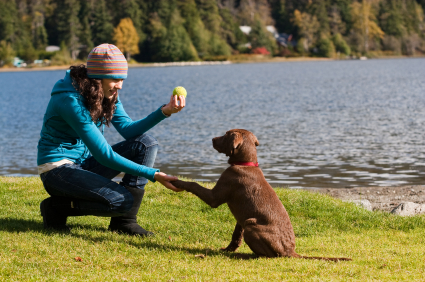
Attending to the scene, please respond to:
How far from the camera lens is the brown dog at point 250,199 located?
4719mm

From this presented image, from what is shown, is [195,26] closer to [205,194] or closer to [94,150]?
[94,150]

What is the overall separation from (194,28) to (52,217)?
119m

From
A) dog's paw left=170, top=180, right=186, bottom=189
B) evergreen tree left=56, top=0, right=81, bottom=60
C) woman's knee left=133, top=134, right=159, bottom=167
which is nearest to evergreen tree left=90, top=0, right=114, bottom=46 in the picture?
evergreen tree left=56, top=0, right=81, bottom=60

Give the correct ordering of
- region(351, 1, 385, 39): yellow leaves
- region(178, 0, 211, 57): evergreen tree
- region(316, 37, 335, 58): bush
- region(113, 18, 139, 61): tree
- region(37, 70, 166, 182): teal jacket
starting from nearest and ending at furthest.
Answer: region(37, 70, 166, 182): teal jacket → region(113, 18, 139, 61): tree → region(178, 0, 211, 57): evergreen tree → region(316, 37, 335, 58): bush → region(351, 1, 385, 39): yellow leaves

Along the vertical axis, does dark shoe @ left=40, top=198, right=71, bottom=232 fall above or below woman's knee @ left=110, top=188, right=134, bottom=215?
below

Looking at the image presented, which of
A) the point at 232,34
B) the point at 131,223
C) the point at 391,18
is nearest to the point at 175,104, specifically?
the point at 131,223

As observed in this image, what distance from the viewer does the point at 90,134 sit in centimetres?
493

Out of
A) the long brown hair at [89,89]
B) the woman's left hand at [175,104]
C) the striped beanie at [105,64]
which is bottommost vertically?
the woman's left hand at [175,104]

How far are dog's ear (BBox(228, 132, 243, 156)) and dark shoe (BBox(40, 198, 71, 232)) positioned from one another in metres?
2.15

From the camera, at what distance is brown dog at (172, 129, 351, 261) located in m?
4.72

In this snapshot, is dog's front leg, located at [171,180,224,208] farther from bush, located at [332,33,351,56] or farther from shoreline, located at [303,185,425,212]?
bush, located at [332,33,351,56]

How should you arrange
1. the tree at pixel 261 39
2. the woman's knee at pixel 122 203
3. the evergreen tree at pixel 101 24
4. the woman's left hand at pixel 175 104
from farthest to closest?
the tree at pixel 261 39
the evergreen tree at pixel 101 24
the woman's left hand at pixel 175 104
the woman's knee at pixel 122 203

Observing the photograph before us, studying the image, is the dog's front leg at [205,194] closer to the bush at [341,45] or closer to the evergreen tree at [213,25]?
the evergreen tree at [213,25]

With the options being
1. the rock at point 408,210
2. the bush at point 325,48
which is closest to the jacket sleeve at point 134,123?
the rock at point 408,210
